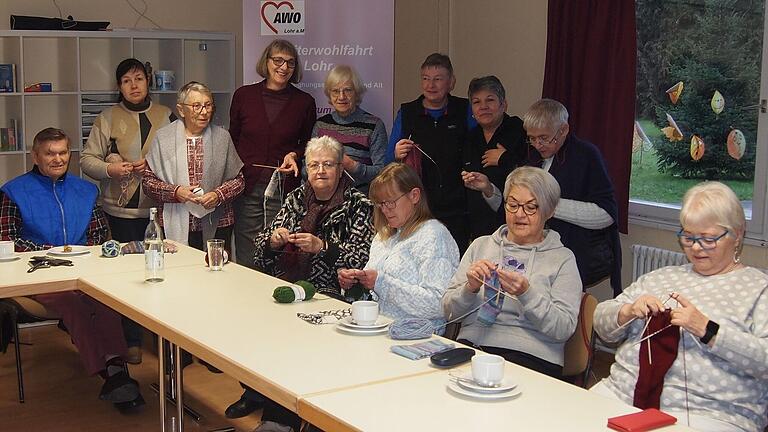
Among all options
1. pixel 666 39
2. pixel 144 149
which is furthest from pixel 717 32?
pixel 144 149

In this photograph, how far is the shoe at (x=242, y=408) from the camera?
4199 mm

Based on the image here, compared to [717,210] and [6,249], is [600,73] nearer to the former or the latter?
[717,210]

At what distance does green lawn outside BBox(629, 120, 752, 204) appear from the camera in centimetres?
512

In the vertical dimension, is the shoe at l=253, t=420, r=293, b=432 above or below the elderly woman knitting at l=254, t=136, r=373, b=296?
below

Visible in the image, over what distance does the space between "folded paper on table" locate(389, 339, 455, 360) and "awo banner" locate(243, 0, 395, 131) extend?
9.36ft

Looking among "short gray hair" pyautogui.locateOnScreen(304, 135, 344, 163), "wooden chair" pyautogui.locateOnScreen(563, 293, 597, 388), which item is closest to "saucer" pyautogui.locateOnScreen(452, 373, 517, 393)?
"wooden chair" pyautogui.locateOnScreen(563, 293, 597, 388)

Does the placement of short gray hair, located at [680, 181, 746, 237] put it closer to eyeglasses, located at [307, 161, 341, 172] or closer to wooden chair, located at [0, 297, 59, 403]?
eyeglasses, located at [307, 161, 341, 172]

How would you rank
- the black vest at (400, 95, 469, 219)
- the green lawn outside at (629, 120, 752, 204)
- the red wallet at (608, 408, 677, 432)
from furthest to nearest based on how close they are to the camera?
the green lawn outside at (629, 120, 752, 204) → the black vest at (400, 95, 469, 219) → the red wallet at (608, 408, 677, 432)

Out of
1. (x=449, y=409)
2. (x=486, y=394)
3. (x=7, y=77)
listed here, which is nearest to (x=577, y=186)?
(x=486, y=394)

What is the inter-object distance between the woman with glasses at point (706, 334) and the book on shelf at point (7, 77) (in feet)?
13.8

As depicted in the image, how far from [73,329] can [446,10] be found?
3.41 m

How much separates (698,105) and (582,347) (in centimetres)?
229

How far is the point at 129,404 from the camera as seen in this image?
437cm

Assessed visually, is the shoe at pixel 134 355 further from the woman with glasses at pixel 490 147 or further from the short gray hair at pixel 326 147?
the woman with glasses at pixel 490 147
